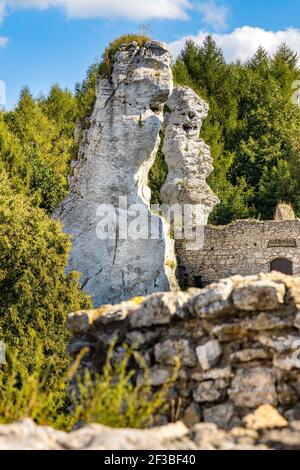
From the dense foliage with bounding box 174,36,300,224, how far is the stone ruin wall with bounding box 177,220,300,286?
30.2 ft

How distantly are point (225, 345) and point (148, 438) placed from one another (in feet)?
4.94

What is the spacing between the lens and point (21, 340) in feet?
43.8

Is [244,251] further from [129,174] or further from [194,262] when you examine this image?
[129,174]

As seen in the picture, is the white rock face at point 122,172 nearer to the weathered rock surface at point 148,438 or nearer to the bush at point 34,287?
the bush at point 34,287

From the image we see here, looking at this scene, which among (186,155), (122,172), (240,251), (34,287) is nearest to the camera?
(34,287)

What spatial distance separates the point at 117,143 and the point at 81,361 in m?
14.9

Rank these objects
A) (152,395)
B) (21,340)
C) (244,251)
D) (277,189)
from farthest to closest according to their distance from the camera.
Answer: (277,189)
(244,251)
(21,340)
(152,395)

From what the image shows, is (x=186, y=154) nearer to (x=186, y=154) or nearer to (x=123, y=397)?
(x=186, y=154)

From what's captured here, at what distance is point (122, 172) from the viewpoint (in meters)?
20.4

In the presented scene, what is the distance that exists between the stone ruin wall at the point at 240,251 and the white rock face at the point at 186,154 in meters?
3.32

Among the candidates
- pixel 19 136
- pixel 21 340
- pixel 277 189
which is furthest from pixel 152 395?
pixel 19 136

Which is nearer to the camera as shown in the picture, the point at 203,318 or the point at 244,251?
the point at 203,318

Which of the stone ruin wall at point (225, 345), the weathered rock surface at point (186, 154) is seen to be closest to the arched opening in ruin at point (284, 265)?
the weathered rock surface at point (186, 154)

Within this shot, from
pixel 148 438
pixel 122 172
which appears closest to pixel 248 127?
pixel 122 172
